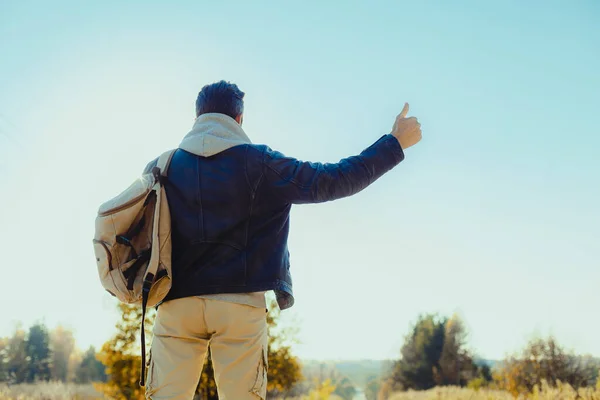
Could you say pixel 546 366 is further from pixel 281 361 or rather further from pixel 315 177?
pixel 315 177

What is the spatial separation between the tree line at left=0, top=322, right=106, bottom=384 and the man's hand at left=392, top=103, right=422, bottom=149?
142 feet

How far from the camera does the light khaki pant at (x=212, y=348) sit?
214 centimetres

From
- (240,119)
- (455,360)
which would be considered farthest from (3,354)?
(240,119)

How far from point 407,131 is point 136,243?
4.09 ft

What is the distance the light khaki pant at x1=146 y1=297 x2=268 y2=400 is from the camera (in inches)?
84.4

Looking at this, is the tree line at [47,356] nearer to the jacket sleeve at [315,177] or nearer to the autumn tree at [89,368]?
the autumn tree at [89,368]

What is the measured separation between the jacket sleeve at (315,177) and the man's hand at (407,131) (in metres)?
0.18

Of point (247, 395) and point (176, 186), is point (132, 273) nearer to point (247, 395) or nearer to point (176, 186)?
point (176, 186)

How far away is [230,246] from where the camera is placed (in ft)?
7.29

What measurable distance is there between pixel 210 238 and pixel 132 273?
364 mm

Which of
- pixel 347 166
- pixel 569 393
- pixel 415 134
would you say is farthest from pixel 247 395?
pixel 569 393

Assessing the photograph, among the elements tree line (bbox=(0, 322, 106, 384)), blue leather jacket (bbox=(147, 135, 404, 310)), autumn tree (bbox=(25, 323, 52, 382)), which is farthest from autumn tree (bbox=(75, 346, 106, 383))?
blue leather jacket (bbox=(147, 135, 404, 310))

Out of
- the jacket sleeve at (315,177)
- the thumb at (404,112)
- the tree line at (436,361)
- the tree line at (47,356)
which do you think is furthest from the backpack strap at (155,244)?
the tree line at (47,356)

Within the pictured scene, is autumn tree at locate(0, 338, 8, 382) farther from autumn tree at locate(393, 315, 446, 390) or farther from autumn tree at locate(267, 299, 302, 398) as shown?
autumn tree at locate(267, 299, 302, 398)
